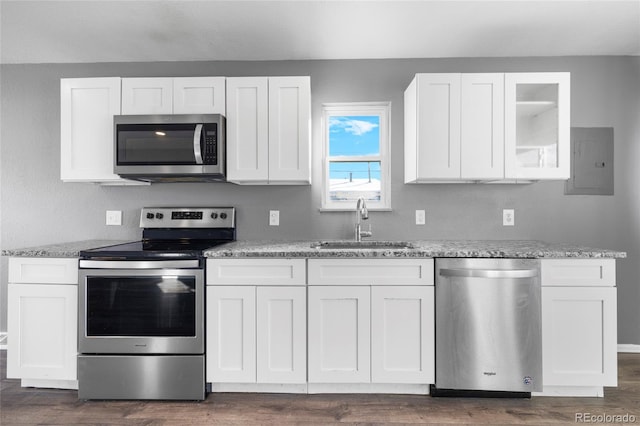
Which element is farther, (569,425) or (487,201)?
(487,201)

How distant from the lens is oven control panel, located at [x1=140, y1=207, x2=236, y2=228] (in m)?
3.06

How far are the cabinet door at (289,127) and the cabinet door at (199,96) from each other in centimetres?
35

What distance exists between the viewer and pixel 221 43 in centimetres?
287

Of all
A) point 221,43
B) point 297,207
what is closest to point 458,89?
point 297,207

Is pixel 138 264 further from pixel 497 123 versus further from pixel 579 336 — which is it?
pixel 579 336

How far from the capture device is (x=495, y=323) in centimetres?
231

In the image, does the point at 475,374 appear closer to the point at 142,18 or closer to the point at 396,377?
the point at 396,377

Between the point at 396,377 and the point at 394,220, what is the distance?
46.9 inches

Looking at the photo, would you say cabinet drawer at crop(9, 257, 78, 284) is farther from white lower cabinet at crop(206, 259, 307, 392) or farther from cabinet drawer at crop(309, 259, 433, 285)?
cabinet drawer at crop(309, 259, 433, 285)

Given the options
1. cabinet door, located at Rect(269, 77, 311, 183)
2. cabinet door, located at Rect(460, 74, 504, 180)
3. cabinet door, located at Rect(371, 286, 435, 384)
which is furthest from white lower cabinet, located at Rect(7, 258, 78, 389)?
cabinet door, located at Rect(460, 74, 504, 180)

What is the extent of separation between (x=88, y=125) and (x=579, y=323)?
A: 3.39 m

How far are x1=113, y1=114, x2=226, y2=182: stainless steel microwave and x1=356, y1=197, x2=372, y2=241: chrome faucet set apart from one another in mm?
994

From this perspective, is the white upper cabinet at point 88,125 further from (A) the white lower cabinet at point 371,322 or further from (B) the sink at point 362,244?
(A) the white lower cabinet at point 371,322

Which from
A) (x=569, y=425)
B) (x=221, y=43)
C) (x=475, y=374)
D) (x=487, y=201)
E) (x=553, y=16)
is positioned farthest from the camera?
(x=487, y=201)
